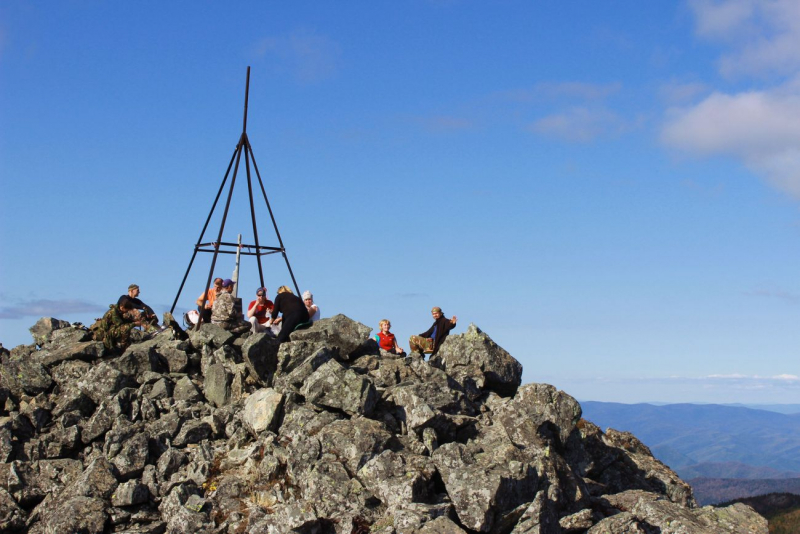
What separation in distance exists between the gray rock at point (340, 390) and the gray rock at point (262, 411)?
837 mm

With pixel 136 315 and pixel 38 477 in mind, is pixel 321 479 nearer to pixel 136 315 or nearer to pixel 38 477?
pixel 38 477

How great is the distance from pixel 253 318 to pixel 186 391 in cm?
386

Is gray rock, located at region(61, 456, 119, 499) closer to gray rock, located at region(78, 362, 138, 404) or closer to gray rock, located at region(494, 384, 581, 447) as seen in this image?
gray rock, located at region(78, 362, 138, 404)

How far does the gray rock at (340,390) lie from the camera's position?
2180cm

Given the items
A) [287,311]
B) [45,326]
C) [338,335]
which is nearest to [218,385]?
[287,311]

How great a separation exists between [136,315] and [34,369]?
3893mm

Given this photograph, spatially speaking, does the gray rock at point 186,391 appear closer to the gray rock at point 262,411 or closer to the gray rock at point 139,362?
the gray rock at point 139,362

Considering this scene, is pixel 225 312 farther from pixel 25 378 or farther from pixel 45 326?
pixel 45 326

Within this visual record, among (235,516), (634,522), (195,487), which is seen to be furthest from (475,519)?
(195,487)

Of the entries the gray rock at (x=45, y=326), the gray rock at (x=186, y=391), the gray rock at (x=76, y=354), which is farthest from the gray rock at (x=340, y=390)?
the gray rock at (x=45, y=326)

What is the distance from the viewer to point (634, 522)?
18.0 meters

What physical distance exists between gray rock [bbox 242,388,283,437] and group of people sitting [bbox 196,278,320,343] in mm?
3466

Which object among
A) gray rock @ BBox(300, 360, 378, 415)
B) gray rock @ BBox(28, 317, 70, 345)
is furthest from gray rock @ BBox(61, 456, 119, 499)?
gray rock @ BBox(28, 317, 70, 345)

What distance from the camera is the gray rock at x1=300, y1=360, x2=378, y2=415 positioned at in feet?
71.5
